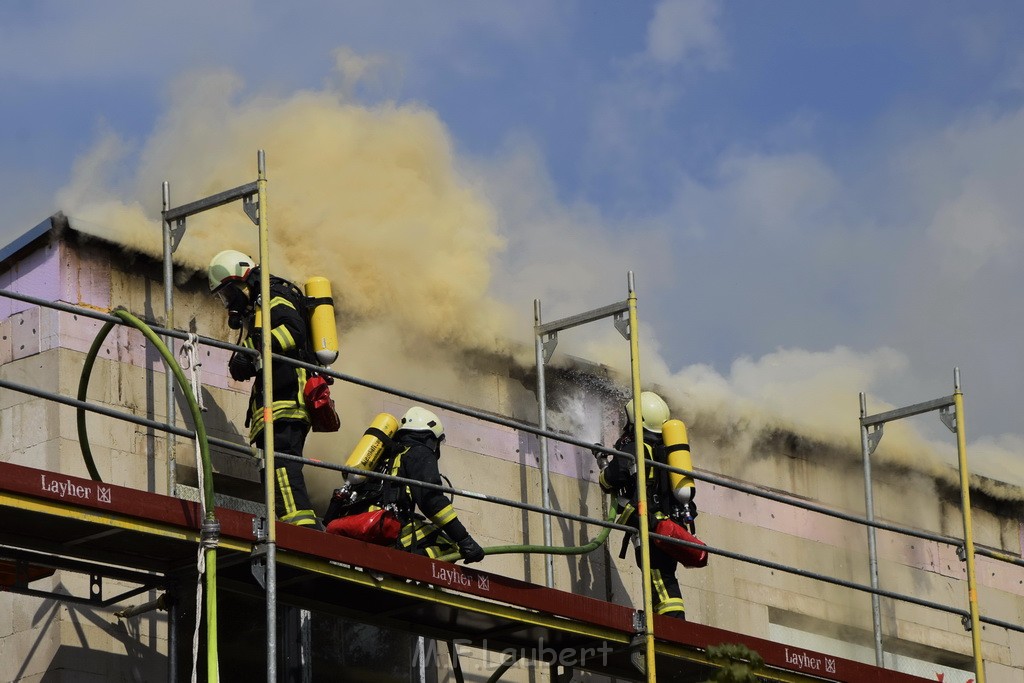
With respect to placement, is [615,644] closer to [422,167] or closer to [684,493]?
[684,493]

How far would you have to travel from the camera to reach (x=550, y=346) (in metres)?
15.4

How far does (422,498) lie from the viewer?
12.3 meters

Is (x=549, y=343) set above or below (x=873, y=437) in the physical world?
above

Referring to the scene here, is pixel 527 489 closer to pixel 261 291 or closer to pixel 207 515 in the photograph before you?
pixel 261 291

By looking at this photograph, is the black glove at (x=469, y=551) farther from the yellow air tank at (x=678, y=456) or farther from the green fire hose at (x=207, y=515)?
the yellow air tank at (x=678, y=456)

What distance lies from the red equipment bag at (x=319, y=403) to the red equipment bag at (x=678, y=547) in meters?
2.80

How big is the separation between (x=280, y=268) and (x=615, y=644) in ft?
12.6

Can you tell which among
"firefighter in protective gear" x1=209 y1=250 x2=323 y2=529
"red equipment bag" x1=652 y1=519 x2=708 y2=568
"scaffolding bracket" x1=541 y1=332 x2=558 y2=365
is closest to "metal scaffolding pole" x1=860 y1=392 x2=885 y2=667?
"red equipment bag" x1=652 y1=519 x2=708 y2=568

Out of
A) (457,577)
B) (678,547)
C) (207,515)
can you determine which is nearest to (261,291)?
(207,515)

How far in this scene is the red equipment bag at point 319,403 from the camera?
40.3 ft

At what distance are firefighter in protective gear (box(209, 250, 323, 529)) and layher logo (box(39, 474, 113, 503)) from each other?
5.38 ft

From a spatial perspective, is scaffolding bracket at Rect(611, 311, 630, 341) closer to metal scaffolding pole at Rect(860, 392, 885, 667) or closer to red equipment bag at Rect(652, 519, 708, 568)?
red equipment bag at Rect(652, 519, 708, 568)

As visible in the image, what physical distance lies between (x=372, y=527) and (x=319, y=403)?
84 cm

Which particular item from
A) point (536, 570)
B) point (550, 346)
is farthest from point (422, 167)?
point (536, 570)
